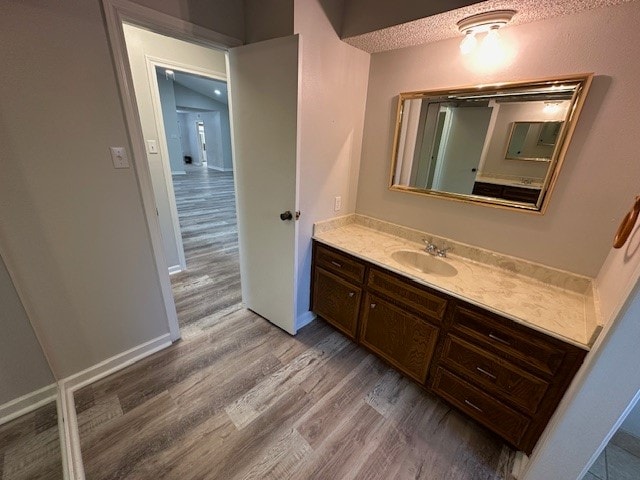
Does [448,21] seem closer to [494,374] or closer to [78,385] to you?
[494,374]

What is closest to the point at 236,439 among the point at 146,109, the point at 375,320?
the point at 375,320

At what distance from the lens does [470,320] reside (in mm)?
1298

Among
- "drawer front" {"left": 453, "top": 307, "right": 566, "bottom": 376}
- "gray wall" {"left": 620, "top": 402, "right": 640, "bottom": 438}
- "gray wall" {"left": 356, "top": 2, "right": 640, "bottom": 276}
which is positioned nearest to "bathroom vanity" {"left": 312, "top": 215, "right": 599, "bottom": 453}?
"drawer front" {"left": 453, "top": 307, "right": 566, "bottom": 376}

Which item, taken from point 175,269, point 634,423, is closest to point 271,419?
point 634,423

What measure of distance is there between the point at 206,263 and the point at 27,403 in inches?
72.6

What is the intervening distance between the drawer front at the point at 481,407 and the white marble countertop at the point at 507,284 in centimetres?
49

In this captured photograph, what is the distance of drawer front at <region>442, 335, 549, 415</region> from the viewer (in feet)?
3.84

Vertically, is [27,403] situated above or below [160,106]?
below

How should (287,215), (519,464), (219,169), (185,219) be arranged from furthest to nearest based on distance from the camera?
(219,169) < (185,219) < (287,215) < (519,464)

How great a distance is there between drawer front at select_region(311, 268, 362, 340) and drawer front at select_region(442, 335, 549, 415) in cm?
63

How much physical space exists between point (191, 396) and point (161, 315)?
611 millimetres

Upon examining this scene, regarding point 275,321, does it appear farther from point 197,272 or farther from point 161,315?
point 197,272

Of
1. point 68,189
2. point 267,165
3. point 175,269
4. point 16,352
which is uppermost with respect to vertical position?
point 267,165

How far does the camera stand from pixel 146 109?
233 centimetres
